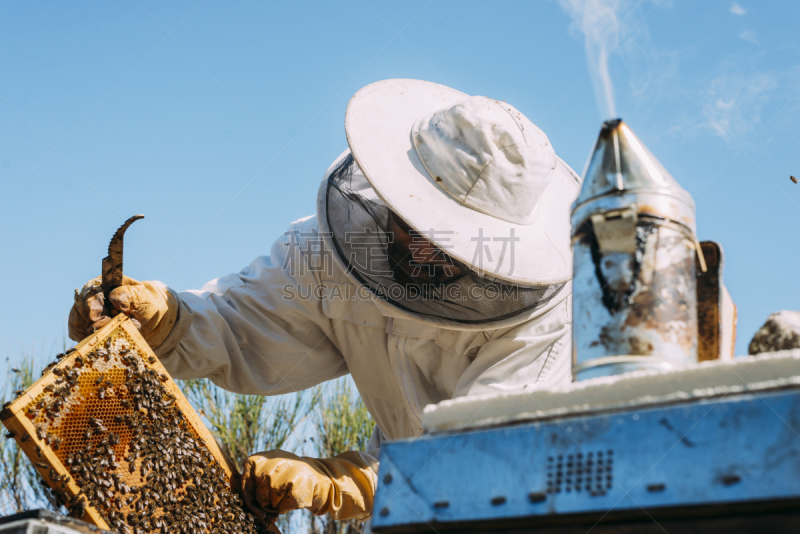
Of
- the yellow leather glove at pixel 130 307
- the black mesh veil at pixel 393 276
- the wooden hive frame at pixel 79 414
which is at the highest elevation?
the black mesh veil at pixel 393 276

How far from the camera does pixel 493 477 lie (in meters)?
1.16

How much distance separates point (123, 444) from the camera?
8.50ft

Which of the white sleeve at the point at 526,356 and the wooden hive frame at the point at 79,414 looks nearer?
the wooden hive frame at the point at 79,414

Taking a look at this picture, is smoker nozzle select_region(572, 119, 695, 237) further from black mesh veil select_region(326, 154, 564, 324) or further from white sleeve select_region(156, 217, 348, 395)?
white sleeve select_region(156, 217, 348, 395)

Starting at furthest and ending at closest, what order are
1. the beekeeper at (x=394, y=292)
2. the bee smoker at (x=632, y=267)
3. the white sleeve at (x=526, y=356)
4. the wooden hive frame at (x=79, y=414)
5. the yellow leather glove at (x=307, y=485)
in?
the white sleeve at (x=526, y=356)
the beekeeper at (x=394, y=292)
the yellow leather glove at (x=307, y=485)
the wooden hive frame at (x=79, y=414)
the bee smoker at (x=632, y=267)

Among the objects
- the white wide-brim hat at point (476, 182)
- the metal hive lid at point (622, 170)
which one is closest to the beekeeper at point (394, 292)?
the white wide-brim hat at point (476, 182)

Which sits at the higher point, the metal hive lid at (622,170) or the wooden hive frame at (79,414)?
the metal hive lid at (622,170)

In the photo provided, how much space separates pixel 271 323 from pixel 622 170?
2.71 meters

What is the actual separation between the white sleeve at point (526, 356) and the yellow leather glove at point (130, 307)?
4.77 feet

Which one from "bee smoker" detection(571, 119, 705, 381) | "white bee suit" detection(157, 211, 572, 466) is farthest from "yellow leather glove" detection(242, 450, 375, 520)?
"bee smoker" detection(571, 119, 705, 381)

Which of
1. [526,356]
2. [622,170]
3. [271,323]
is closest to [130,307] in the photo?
[271,323]

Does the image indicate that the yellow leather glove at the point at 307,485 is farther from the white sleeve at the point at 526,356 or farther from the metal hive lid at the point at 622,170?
the metal hive lid at the point at 622,170

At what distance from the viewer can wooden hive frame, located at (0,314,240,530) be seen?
234 cm

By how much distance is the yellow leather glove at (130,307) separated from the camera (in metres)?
3.00
